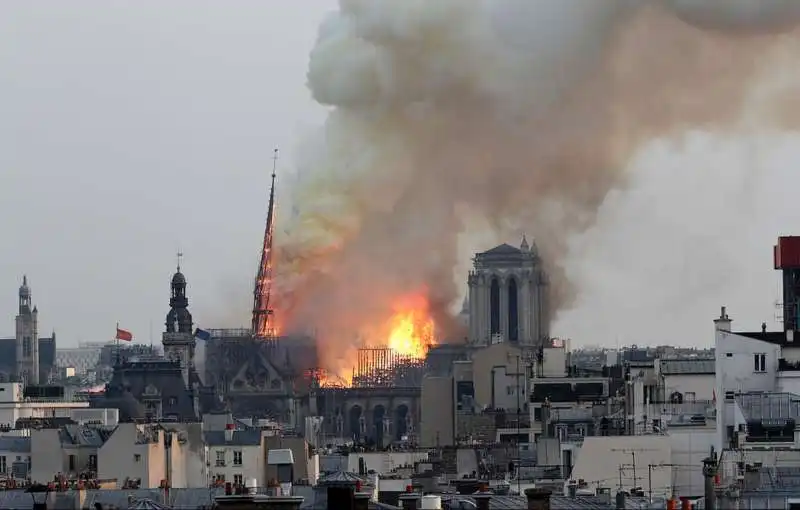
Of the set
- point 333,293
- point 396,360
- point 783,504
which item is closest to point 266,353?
point 396,360

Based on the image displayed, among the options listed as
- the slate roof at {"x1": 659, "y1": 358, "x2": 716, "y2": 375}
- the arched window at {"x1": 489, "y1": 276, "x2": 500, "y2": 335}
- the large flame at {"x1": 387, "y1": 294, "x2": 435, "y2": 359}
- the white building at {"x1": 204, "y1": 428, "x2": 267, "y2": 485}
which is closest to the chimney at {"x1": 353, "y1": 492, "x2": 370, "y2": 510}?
the white building at {"x1": 204, "y1": 428, "x2": 267, "y2": 485}

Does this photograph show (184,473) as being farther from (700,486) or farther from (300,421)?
(300,421)

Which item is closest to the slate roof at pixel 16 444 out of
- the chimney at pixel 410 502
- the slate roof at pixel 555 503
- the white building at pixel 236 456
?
the white building at pixel 236 456

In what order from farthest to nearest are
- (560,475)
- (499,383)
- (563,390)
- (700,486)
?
(499,383)
(563,390)
(560,475)
(700,486)

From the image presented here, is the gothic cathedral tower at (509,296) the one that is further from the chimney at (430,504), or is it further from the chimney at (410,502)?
the chimney at (430,504)

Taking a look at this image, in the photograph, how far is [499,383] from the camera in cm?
15250

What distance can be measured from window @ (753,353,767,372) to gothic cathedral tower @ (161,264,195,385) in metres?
108

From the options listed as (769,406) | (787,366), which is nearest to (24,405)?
(787,366)

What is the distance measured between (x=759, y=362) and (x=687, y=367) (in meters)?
17.7

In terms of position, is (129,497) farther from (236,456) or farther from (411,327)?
(411,327)

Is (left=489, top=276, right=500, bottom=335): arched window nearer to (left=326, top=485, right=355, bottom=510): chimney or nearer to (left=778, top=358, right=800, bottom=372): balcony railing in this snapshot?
(left=778, top=358, right=800, bottom=372): balcony railing

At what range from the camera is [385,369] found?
620ft

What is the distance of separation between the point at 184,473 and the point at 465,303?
4499 inches

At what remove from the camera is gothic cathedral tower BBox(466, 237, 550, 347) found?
631 feet
